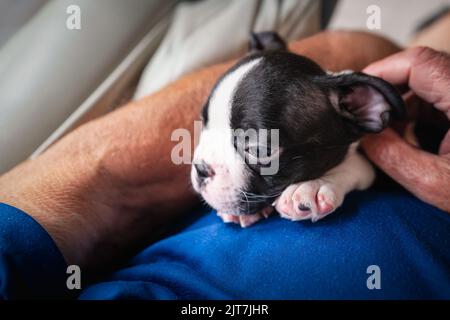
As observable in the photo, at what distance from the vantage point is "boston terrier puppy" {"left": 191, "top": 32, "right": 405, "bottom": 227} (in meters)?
1.06

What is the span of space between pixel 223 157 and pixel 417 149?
1.96 feet

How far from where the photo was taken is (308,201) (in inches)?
40.9

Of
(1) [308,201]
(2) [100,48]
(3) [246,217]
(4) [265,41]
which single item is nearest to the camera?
(1) [308,201]

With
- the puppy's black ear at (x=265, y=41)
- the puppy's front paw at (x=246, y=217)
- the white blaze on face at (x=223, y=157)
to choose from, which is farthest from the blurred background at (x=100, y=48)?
the puppy's front paw at (x=246, y=217)

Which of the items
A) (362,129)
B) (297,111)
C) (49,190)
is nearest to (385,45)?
(362,129)

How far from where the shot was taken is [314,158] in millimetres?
1115

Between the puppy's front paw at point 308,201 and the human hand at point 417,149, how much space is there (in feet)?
0.84

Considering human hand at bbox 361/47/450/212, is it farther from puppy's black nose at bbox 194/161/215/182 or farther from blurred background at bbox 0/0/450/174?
blurred background at bbox 0/0/450/174

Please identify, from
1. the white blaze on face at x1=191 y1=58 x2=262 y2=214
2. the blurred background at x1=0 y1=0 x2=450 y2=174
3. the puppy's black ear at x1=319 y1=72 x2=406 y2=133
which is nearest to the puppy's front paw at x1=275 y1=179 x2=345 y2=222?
the white blaze on face at x1=191 y1=58 x2=262 y2=214

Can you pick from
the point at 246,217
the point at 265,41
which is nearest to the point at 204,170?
the point at 246,217

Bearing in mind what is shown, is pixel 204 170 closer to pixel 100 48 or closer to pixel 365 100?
pixel 365 100

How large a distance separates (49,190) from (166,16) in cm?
113

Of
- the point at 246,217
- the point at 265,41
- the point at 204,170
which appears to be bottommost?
the point at 246,217

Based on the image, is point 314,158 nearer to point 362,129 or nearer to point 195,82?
point 362,129
